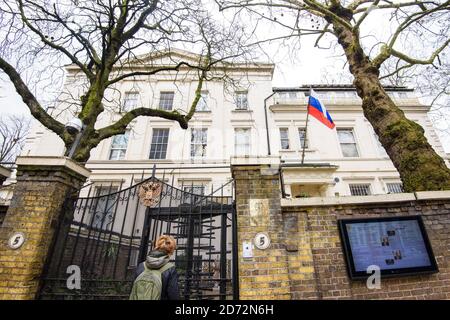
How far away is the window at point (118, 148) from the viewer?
549 inches

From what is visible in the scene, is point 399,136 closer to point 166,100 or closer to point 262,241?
point 262,241

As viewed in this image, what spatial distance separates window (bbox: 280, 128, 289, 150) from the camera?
582 inches

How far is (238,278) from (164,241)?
126cm

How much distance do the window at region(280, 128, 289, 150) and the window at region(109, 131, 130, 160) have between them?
1094 cm

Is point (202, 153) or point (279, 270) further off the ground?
point (202, 153)

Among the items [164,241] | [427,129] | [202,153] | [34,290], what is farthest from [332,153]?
[34,290]

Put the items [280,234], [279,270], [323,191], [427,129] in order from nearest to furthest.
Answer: [279,270] → [280,234] → [323,191] → [427,129]

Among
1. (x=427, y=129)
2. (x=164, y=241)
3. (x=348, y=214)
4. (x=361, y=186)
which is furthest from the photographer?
(x=427, y=129)

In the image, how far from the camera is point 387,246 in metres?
3.06

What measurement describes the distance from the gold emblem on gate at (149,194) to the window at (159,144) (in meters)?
10.1

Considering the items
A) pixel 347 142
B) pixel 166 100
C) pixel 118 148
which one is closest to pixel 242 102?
pixel 166 100

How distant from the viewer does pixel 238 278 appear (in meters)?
3.04

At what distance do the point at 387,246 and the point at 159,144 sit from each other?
44.4 feet
